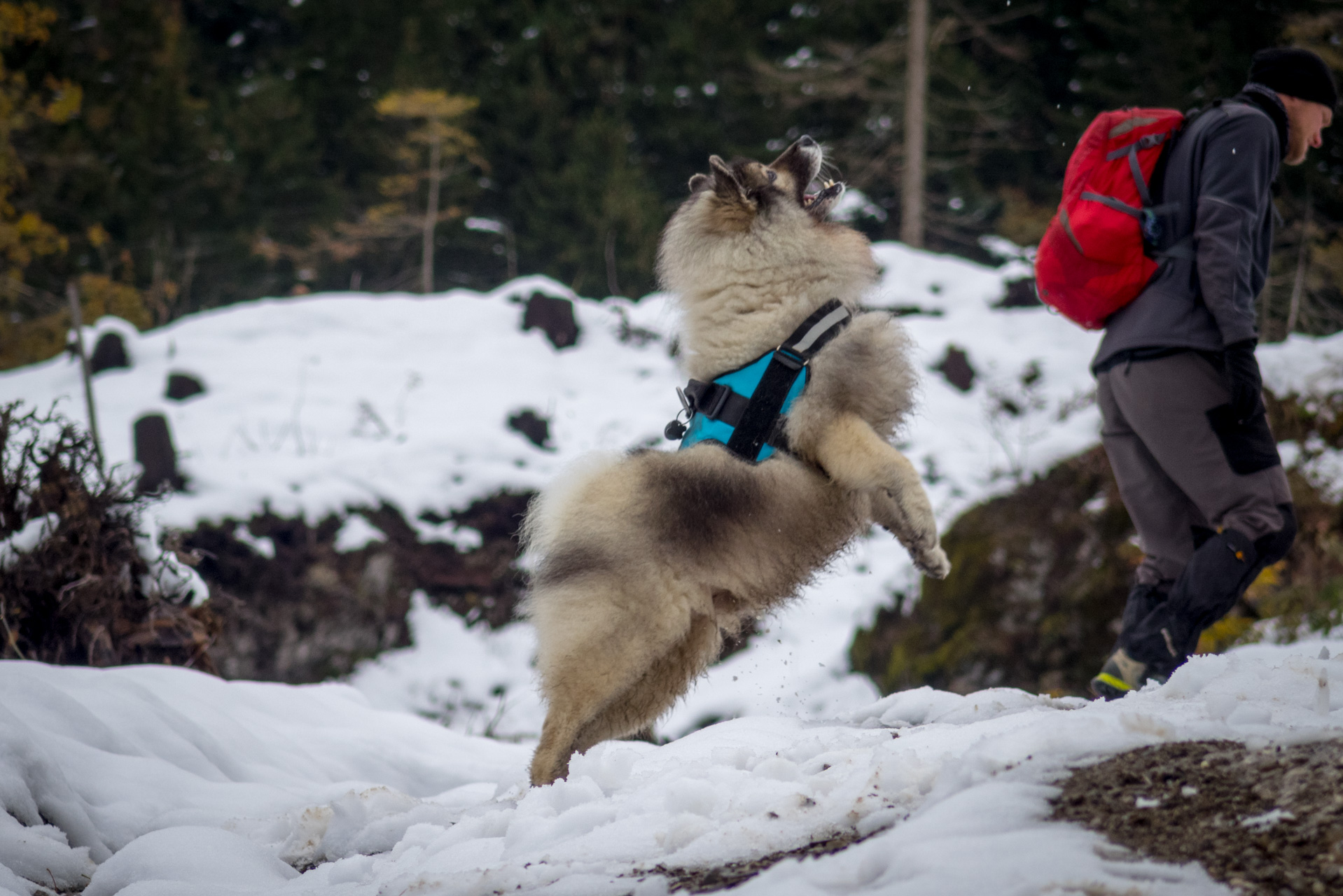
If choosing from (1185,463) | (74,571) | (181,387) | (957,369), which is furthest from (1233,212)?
(181,387)

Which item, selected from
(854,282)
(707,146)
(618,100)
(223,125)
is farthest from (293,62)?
(854,282)

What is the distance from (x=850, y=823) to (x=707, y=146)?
18.1 meters

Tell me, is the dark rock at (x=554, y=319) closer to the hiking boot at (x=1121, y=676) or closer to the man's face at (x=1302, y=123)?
the man's face at (x=1302, y=123)

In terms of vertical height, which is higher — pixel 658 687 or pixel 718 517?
pixel 718 517

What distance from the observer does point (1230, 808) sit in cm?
147

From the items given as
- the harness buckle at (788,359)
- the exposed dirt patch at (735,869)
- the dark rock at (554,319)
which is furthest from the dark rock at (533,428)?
the exposed dirt patch at (735,869)

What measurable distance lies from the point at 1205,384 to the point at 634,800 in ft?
7.48

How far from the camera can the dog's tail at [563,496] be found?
2.66m

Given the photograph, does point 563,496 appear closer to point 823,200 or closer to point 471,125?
point 823,200

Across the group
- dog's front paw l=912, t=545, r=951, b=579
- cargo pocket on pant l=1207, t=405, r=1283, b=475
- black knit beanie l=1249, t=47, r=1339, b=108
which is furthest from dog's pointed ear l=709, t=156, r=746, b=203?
black knit beanie l=1249, t=47, r=1339, b=108

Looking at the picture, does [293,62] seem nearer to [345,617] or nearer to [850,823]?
[345,617]

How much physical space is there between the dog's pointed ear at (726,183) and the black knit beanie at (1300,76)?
1917 mm

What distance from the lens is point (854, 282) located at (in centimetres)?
293

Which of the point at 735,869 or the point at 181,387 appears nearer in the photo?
the point at 735,869
